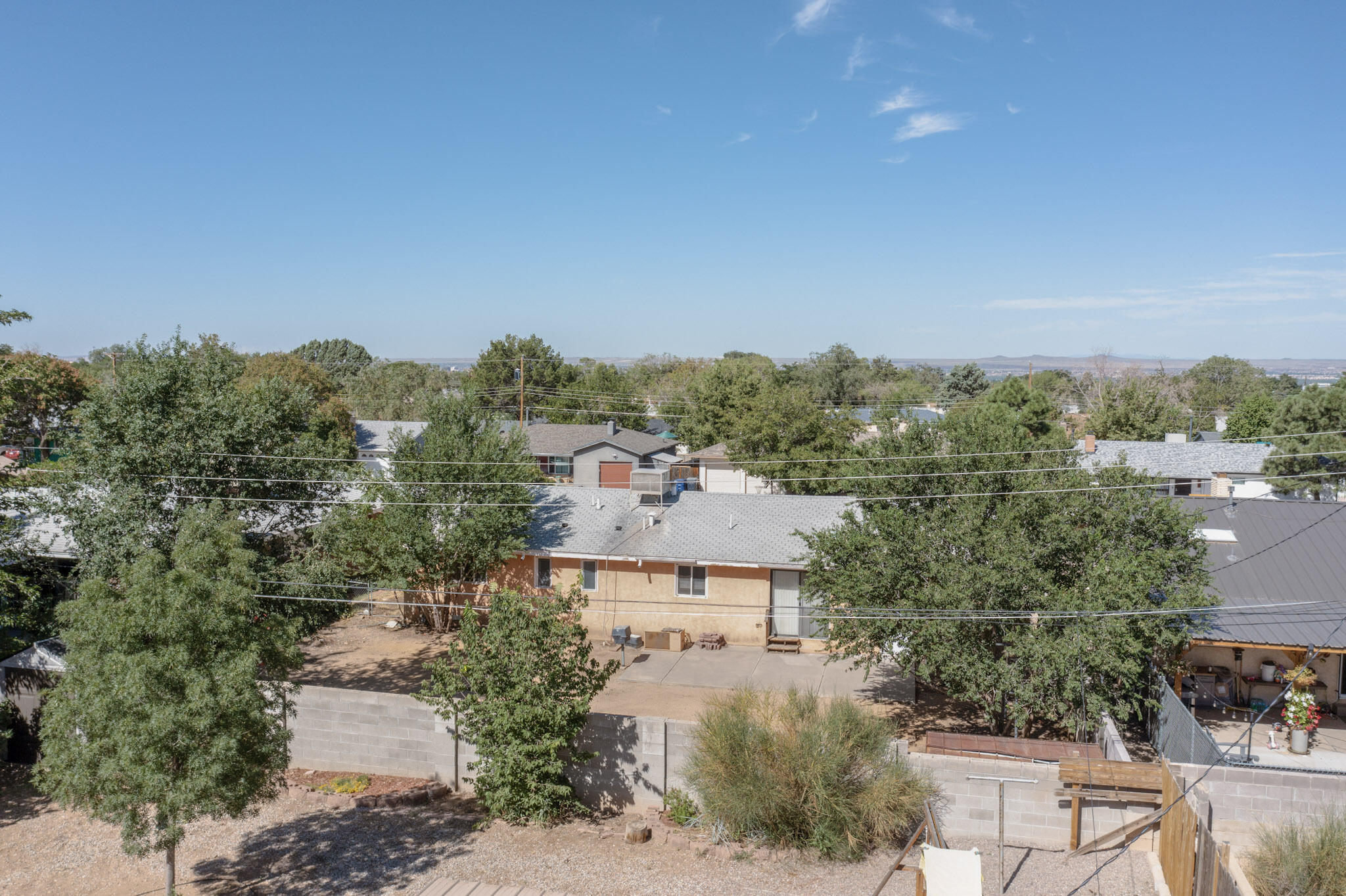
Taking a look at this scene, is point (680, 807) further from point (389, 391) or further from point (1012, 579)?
point (389, 391)

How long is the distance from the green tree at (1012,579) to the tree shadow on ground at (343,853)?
7.97 metres

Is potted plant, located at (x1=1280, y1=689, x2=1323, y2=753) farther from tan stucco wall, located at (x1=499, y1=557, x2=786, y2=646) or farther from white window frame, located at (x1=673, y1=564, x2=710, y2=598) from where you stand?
white window frame, located at (x1=673, y1=564, x2=710, y2=598)

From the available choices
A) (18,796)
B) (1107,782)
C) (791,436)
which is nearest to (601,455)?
(791,436)

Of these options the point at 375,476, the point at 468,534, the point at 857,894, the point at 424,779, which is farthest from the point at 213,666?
the point at 375,476

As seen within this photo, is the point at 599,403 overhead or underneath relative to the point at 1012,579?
overhead

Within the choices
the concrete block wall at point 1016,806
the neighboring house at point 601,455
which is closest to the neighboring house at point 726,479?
the neighboring house at point 601,455

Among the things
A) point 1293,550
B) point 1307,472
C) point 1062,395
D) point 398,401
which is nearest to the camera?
point 1293,550

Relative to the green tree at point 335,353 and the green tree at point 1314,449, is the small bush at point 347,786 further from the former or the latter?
the green tree at point 335,353

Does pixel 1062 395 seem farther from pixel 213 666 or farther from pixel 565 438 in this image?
pixel 213 666

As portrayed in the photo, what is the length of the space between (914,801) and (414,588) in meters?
15.4

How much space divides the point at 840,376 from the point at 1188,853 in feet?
288

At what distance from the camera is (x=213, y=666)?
10312mm

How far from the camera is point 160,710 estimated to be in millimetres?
9719

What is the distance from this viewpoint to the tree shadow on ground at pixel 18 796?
13.9 metres
